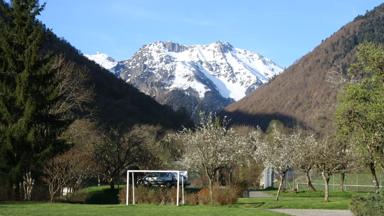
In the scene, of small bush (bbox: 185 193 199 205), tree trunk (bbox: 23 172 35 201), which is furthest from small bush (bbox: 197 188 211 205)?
tree trunk (bbox: 23 172 35 201)

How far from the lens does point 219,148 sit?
38.4 meters

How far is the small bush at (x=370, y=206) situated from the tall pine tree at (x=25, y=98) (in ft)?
68.7

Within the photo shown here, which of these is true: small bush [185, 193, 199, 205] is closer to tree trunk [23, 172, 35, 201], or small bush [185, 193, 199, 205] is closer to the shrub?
the shrub

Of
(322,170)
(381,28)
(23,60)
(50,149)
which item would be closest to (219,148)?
(322,170)

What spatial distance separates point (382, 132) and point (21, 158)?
21.0 metres

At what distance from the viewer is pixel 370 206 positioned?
675 inches

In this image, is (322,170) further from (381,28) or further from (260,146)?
(381,28)

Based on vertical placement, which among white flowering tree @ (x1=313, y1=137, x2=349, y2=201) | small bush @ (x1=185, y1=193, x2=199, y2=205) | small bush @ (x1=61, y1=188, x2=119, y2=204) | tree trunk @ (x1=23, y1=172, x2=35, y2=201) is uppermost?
white flowering tree @ (x1=313, y1=137, x2=349, y2=201)

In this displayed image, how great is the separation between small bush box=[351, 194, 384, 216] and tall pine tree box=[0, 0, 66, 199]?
20.9 m

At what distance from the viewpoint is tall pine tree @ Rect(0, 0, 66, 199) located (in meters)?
34.2

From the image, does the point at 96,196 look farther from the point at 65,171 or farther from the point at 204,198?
the point at 204,198

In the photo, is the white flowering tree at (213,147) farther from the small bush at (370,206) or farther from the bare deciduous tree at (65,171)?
the small bush at (370,206)

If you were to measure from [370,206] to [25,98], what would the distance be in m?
23.5

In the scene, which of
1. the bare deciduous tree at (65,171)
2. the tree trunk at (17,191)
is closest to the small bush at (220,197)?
the bare deciduous tree at (65,171)
